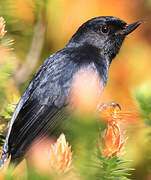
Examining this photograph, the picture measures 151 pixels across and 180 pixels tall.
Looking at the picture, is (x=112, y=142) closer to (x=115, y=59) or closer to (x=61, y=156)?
(x=61, y=156)

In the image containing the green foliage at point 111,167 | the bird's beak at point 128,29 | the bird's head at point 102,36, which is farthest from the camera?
the bird's head at point 102,36

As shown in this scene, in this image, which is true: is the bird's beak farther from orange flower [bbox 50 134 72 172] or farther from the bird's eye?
orange flower [bbox 50 134 72 172]

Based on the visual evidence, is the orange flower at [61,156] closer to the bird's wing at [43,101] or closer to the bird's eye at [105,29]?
the bird's wing at [43,101]

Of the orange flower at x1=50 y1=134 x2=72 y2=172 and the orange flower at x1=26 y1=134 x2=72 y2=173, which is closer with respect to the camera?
the orange flower at x1=26 y1=134 x2=72 y2=173

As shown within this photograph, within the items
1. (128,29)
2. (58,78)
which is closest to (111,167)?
(58,78)

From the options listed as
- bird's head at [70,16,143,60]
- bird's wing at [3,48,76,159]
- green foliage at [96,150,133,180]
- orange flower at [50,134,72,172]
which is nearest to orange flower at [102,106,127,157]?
green foliage at [96,150,133,180]

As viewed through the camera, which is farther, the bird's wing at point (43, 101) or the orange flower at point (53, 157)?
the bird's wing at point (43, 101)

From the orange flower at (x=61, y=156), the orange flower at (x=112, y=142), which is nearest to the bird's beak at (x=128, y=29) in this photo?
the orange flower at (x=112, y=142)

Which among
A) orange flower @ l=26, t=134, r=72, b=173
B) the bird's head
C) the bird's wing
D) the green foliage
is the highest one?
A: the bird's head
